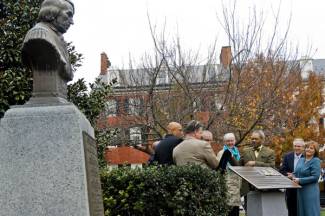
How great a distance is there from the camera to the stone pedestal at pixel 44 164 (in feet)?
17.6

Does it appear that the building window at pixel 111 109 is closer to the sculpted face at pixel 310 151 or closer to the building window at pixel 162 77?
the building window at pixel 162 77

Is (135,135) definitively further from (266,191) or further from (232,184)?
(266,191)

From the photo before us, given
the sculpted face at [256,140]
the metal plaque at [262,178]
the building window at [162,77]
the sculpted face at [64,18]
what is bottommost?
the metal plaque at [262,178]

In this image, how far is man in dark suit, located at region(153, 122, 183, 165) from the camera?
8742mm

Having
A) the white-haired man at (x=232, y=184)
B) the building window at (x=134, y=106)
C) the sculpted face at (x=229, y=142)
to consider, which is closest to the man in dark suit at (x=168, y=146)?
the white-haired man at (x=232, y=184)

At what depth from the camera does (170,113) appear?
19781mm

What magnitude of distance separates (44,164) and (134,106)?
15856mm

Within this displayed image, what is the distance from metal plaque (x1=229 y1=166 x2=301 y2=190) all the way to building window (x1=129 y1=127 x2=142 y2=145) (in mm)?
11829

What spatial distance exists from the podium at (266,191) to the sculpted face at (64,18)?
4.07 m

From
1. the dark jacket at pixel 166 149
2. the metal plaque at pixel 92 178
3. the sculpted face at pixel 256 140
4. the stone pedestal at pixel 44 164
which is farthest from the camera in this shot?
the sculpted face at pixel 256 140

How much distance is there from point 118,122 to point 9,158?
55.1 feet

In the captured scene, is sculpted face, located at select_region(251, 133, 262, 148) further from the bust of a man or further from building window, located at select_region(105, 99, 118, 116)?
building window, located at select_region(105, 99, 118, 116)

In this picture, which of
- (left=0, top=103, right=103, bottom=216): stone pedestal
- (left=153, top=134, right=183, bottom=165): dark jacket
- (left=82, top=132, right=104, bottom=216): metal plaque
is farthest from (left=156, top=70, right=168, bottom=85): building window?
(left=0, top=103, right=103, bottom=216): stone pedestal

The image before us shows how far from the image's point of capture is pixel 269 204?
31.3 feet
